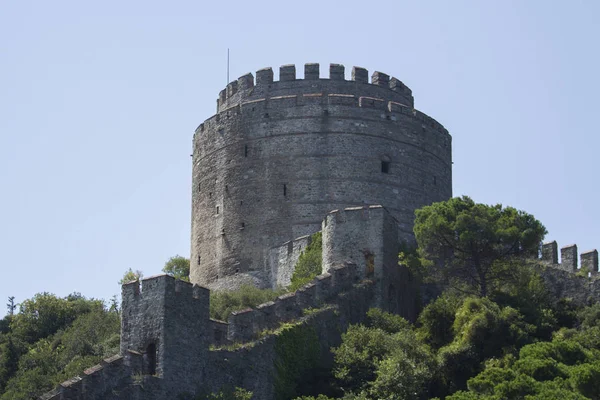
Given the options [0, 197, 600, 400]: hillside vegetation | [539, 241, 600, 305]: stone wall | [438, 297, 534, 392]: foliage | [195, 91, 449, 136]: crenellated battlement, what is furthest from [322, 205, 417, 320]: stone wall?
[195, 91, 449, 136]: crenellated battlement

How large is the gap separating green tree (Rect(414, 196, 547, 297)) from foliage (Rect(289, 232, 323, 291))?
3317 mm

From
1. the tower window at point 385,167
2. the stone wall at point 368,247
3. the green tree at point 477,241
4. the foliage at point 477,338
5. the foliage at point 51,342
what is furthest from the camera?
the tower window at point 385,167

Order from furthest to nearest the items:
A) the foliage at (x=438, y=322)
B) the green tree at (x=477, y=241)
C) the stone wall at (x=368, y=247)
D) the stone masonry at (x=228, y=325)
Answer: the green tree at (x=477, y=241), the stone wall at (x=368, y=247), the foliage at (x=438, y=322), the stone masonry at (x=228, y=325)

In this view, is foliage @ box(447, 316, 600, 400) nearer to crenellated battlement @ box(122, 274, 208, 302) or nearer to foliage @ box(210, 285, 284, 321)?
crenellated battlement @ box(122, 274, 208, 302)

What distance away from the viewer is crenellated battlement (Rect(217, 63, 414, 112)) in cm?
5666

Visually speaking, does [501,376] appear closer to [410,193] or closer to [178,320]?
[178,320]

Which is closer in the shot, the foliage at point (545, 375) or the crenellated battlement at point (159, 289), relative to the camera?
the crenellated battlement at point (159, 289)

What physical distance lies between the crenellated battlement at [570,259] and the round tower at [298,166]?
5.71m

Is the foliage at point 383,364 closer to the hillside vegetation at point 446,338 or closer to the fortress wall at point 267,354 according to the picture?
the hillside vegetation at point 446,338

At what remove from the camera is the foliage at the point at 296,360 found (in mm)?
40219

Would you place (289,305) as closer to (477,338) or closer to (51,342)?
(477,338)

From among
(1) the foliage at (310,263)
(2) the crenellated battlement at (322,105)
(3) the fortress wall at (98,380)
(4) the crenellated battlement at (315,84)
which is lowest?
(3) the fortress wall at (98,380)

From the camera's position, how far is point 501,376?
38938 mm

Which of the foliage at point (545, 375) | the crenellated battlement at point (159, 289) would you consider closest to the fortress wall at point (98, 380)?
the crenellated battlement at point (159, 289)
